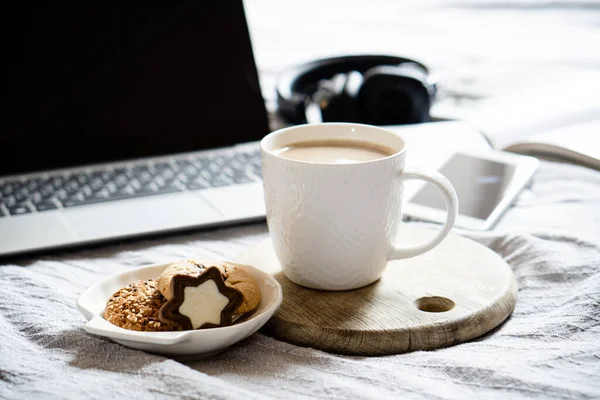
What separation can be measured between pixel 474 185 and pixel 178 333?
1.50 ft

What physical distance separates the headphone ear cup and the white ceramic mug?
16.7 inches

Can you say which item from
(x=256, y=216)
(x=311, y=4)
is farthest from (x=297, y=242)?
(x=311, y=4)

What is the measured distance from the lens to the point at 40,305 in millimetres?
615

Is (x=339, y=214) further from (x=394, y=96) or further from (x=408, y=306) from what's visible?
(x=394, y=96)

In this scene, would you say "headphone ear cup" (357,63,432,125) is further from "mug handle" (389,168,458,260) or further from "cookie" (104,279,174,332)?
"cookie" (104,279,174,332)

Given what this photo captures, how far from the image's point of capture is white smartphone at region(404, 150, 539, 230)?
78 cm

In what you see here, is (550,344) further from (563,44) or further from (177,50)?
(563,44)

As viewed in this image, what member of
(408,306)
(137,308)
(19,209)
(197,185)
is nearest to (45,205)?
(19,209)

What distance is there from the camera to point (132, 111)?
984 millimetres

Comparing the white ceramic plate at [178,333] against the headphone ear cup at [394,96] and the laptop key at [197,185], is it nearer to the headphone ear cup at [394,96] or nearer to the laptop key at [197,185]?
the laptop key at [197,185]

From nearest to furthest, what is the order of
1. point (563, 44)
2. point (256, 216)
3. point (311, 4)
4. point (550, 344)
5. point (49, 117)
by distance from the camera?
point (550, 344) → point (256, 216) → point (49, 117) → point (563, 44) → point (311, 4)

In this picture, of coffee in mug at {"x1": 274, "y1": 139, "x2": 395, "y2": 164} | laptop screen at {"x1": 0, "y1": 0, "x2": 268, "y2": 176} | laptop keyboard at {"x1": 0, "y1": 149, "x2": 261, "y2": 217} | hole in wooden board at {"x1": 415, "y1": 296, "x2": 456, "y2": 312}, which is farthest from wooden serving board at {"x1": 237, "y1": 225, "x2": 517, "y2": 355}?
laptop screen at {"x1": 0, "y1": 0, "x2": 268, "y2": 176}

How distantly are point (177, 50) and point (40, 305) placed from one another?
19.5 inches

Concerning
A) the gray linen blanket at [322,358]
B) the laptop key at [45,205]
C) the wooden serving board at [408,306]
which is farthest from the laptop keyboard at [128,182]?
the wooden serving board at [408,306]
